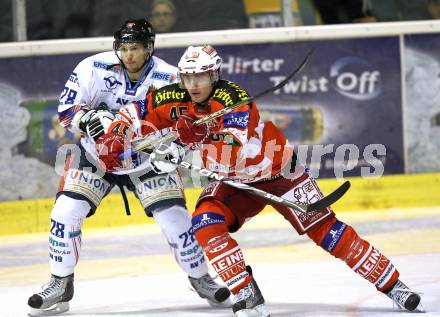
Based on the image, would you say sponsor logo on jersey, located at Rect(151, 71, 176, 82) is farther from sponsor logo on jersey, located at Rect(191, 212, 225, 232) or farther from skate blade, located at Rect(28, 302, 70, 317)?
skate blade, located at Rect(28, 302, 70, 317)

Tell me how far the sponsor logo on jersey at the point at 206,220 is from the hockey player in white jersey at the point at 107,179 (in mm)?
463

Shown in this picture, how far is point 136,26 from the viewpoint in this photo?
597cm

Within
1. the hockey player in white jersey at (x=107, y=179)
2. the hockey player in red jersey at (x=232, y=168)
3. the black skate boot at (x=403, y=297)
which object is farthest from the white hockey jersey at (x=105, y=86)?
the black skate boot at (x=403, y=297)

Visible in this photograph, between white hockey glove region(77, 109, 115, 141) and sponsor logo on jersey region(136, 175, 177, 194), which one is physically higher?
white hockey glove region(77, 109, 115, 141)

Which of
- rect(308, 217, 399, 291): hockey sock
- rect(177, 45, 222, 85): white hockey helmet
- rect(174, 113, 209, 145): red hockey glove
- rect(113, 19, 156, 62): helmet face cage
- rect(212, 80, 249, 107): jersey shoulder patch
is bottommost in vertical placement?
rect(308, 217, 399, 291): hockey sock

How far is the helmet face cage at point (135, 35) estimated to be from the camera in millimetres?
5926

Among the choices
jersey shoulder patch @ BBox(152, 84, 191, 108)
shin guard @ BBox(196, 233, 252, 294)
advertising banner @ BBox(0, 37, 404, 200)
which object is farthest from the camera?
advertising banner @ BBox(0, 37, 404, 200)

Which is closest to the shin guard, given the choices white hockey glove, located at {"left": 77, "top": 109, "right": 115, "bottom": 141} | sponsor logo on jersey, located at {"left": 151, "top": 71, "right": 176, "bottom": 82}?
white hockey glove, located at {"left": 77, "top": 109, "right": 115, "bottom": 141}

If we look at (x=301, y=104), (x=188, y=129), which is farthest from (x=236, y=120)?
(x=301, y=104)

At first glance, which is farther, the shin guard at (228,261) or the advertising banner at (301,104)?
the advertising banner at (301,104)

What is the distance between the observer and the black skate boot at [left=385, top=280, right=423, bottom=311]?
545cm

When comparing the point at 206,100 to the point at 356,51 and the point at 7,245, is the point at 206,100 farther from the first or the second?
the point at 356,51

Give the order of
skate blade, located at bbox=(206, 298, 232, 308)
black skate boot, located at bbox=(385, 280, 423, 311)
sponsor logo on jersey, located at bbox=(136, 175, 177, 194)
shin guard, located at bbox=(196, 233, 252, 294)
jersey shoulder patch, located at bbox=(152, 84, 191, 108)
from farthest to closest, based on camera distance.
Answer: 1. skate blade, located at bbox=(206, 298, 232, 308)
2. sponsor logo on jersey, located at bbox=(136, 175, 177, 194)
3. jersey shoulder patch, located at bbox=(152, 84, 191, 108)
4. black skate boot, located at bbox=(385, 280, 423, 311)
5. shin guard, located at bbox=(196, 233, 252, 294)

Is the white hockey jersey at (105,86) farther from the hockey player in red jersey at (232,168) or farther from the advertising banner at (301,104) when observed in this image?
the advertising banner at (301,104)
